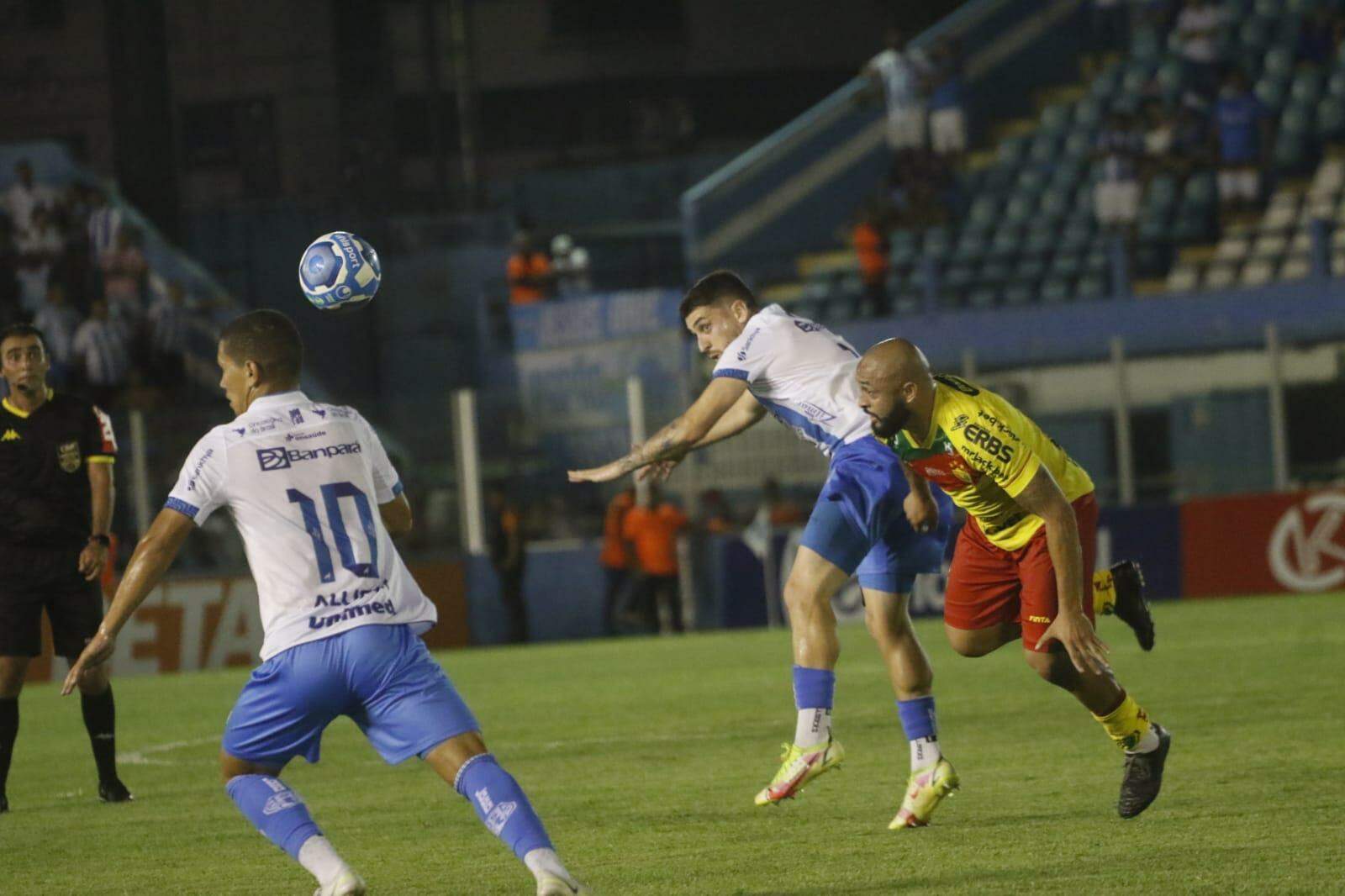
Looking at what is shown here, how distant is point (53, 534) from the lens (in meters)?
9.71

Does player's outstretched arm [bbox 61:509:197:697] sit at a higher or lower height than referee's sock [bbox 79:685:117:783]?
higher

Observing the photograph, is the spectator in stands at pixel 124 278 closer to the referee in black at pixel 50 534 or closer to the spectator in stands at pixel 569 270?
the spectator in stands at pixel 569 270

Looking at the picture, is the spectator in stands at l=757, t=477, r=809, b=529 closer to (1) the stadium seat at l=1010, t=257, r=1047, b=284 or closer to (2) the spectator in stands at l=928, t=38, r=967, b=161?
(1) the stadium seat at l=1010, t=257, r=1047, b=284

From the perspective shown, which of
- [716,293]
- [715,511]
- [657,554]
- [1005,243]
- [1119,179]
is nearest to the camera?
[716,293]

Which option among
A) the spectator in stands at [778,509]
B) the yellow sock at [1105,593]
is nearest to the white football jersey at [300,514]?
the yellow sock at [1105,593]

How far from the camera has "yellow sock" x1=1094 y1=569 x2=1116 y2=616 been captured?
Result: 807cm

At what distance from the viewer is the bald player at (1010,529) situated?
266 inches

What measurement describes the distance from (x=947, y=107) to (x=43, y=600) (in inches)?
831

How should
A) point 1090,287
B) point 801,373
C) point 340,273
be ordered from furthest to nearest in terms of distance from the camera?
1. point 1090,287
2. point 340,273
3. point 801,373

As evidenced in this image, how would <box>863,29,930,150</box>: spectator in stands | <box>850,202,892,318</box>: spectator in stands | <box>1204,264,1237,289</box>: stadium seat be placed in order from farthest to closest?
<box>863,29,930,150</box>: spectator in stands, <box>850,202,892,318</box>: spectator in stands, <box>1204,264,1237,289</box>: stadium seat

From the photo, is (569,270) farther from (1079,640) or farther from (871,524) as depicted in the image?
(1079,640)

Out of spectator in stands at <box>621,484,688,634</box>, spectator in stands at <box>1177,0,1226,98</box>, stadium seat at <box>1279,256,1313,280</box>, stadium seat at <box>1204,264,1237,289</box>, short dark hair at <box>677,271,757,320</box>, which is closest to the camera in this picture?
short dark hair at <box>677,271,757,320</box>

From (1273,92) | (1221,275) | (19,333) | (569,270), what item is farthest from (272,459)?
(1273,92)

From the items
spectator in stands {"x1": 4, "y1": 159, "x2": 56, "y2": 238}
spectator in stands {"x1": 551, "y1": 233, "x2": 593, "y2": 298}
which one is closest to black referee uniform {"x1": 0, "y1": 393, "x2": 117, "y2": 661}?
spectator in stands {"x1": 4, "y1": 159, "x2": 56, "y2": 238}
